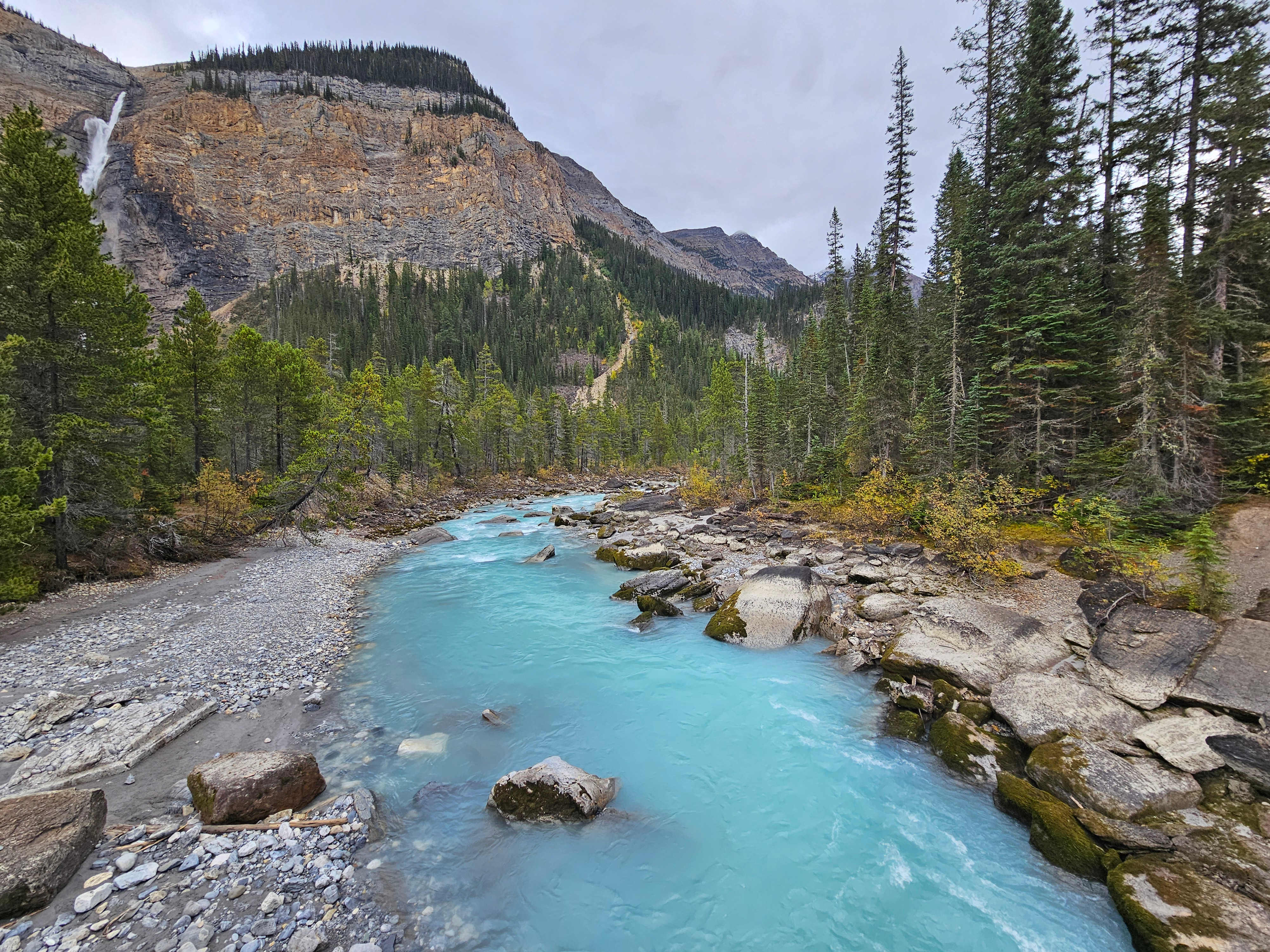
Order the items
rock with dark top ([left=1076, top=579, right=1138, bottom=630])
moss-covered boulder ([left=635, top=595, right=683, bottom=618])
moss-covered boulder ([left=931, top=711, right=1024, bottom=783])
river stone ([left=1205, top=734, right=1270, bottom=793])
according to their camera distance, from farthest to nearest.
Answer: moss-covered boulder ([left=635, top=595, right=683, bottom=618]) → rock with dark top ([left=1076, top=579, right=1138, bottom=630]) → moss-covered boulder ([left=931, top=711, right=1024, bottom=783]) → river stone ([left=1205, top=734, right=1270, bottom=793])

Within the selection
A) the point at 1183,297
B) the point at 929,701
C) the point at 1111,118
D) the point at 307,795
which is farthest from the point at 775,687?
the point at 1111,118

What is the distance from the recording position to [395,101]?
15350 cm

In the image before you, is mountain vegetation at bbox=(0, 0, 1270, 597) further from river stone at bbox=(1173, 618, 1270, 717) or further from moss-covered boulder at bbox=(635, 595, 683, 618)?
moss-covered boulder at bbox=(635, 595, 683, 618)

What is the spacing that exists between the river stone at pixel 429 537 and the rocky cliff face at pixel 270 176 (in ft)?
401

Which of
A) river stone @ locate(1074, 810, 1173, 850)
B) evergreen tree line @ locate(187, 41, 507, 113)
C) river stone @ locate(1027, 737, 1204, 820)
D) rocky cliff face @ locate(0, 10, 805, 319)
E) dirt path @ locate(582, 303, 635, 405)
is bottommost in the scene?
river stone @ locate(1074, 810, 1173, 850)

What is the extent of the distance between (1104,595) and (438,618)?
58.4ft

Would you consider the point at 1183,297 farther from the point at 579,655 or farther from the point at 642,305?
the point at 642,305

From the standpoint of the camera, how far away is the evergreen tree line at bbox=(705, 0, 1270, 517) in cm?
1282

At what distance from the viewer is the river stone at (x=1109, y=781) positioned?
612cm

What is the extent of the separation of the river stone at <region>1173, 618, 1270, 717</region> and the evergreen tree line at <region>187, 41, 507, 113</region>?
8622 inches

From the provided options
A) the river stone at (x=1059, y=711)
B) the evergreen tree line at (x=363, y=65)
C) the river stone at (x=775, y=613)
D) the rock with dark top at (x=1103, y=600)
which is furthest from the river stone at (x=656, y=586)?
the evergreen tree line at (x=363, y=65)

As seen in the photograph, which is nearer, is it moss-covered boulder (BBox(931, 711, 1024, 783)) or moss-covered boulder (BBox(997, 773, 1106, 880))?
moss-covered boulder (BBox(997, 773, 1106, 880))

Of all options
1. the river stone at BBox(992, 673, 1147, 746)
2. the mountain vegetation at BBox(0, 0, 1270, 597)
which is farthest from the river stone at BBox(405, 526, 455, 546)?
the river stone at BBox(992, 673, 1147, 746)

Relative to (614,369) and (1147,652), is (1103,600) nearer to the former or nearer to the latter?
(1147,652)
